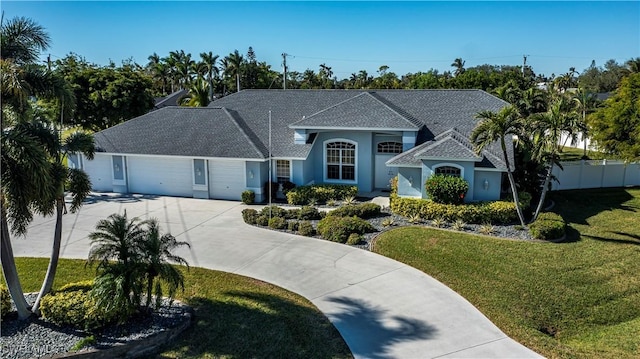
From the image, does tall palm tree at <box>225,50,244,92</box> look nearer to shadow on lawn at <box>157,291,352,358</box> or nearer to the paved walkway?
the paved walkway

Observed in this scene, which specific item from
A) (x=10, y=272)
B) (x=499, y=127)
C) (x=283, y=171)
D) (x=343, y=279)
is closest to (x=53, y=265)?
(x=10, y=272)

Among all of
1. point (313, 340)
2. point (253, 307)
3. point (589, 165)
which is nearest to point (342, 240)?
point (253, 307)

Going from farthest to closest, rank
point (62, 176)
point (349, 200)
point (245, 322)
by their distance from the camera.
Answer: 1. point (349, 200)
2. point (245, 322)
3. point (62, 176)

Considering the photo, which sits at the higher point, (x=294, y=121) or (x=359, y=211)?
(x=294, y=121)

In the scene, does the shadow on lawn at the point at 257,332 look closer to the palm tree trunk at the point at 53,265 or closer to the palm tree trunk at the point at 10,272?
the palm tree trunk at the point at 53,265

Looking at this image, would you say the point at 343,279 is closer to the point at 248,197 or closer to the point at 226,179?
the point at 248,197

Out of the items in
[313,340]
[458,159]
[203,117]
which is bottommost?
[313,340]

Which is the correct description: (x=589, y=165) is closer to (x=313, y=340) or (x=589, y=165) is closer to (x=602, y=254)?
(x=602, y=254)
